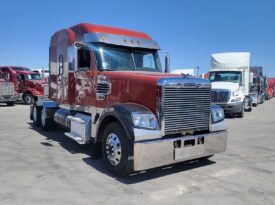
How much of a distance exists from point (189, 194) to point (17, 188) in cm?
275

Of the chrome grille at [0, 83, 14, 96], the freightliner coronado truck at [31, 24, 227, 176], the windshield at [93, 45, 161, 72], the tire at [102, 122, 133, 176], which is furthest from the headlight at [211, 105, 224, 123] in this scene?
the chrome grille at [0, 83, 14, 96]

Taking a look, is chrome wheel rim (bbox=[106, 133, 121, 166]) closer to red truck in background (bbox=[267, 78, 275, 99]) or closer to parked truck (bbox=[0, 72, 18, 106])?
parked truck (bbox=[0, 72, 18, 106])

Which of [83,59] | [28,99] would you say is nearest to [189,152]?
[83,59]

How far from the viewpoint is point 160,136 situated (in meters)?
5.32

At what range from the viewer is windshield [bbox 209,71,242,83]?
17719mm

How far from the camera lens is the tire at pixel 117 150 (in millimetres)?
A: 5238

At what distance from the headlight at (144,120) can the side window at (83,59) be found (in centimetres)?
235

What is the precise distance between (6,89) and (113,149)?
1841 cm

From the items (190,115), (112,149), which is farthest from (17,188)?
(190,115)

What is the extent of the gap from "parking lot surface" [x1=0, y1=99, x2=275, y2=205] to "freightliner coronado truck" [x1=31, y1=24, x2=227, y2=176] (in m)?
0.36

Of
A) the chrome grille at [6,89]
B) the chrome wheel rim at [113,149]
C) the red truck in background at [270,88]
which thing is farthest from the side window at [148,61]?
the red truck in background at [270,88]

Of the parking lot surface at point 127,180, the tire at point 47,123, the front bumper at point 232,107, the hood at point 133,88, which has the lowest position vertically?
the parking lot surface at point 127,180

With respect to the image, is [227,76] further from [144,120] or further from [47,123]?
[144,120]

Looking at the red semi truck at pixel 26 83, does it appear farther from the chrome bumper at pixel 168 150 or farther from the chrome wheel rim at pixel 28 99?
the chrome bumper at pixel 168 150
